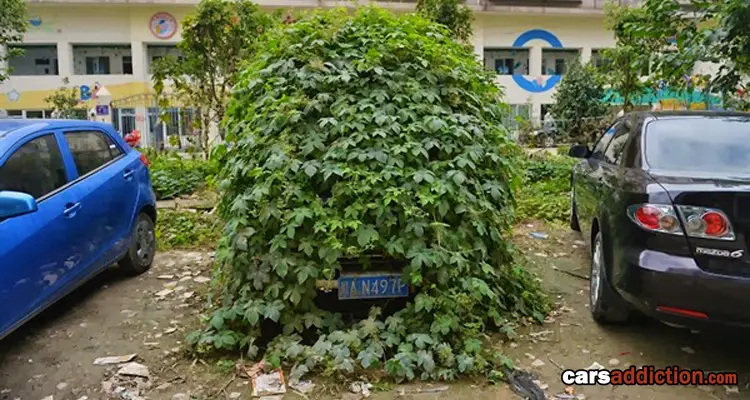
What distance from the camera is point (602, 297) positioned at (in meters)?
3.81

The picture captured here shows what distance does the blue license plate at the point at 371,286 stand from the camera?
3.71 m

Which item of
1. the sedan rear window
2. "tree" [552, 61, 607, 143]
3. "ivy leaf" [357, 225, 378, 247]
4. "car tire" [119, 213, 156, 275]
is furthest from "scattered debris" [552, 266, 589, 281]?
"tree" [552, 61, 607, 143]

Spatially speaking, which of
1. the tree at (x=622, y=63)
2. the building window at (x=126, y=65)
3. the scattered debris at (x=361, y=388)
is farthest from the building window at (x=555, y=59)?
the scattered debris at (x=361, y=388)

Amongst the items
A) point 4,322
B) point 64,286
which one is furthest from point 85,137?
point 4,322

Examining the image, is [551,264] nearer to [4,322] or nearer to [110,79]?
[4,322]

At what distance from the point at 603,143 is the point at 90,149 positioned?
4.42m

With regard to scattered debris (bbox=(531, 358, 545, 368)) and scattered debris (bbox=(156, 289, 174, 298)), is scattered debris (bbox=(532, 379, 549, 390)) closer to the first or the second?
scattered debris (bbox=(531, 358, 545, 368))

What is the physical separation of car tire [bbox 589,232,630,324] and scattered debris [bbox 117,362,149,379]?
9.58ft

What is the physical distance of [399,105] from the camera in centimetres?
418

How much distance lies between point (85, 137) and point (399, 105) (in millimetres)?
2601

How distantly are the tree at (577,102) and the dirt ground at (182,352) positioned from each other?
17664 millimetres

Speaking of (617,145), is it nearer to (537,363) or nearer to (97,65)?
(537,363)

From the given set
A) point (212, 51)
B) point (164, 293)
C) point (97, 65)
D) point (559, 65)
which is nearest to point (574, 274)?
point (164, 293)

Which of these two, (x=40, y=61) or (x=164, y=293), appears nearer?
(x=164, y=293)
